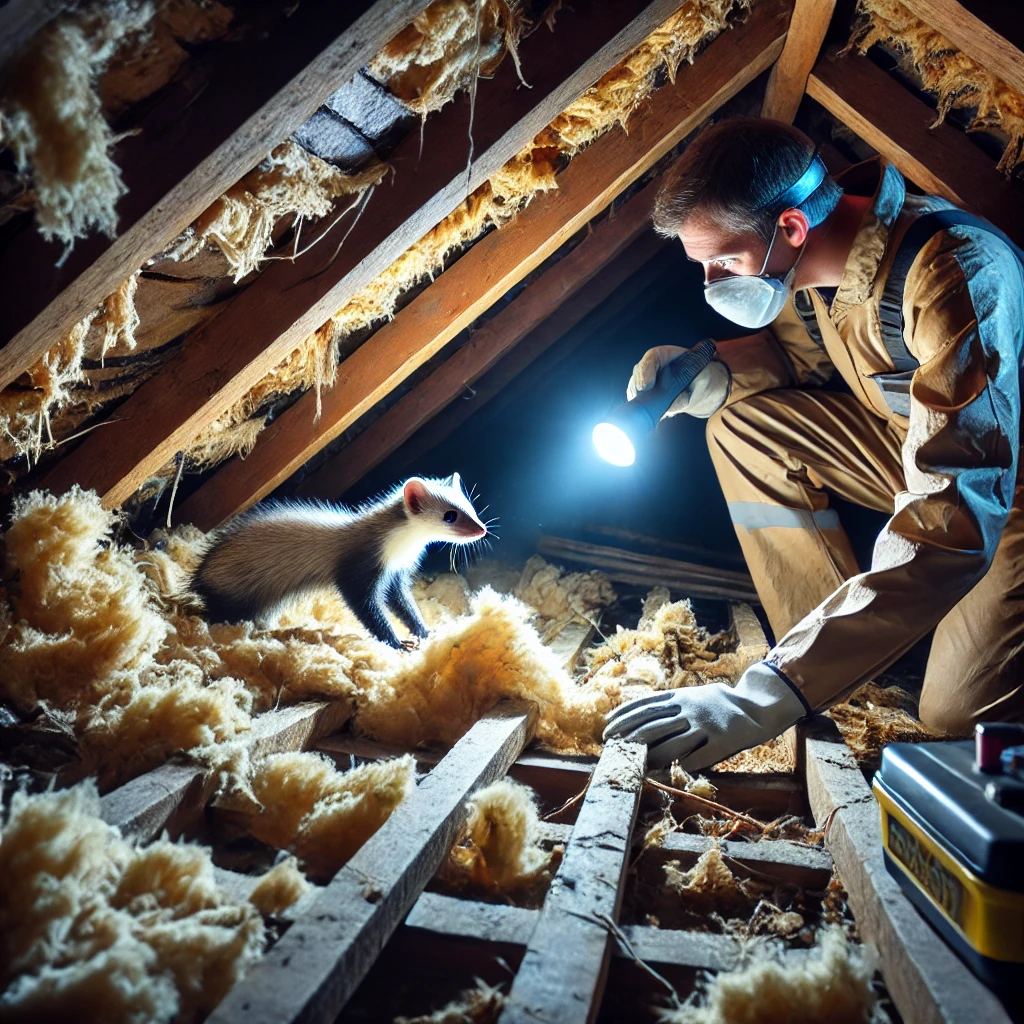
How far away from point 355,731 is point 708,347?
70.1 inches

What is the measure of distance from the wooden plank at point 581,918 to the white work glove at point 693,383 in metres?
1.56

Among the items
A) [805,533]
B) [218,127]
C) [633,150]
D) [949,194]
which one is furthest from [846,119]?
[218,127]

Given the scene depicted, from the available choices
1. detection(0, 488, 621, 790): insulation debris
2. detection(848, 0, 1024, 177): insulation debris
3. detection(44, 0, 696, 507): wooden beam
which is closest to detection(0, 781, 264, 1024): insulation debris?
detection(0, 488, 621, 790): insulation debris

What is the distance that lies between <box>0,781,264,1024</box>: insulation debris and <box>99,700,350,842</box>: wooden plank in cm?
13

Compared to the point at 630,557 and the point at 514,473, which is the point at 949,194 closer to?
the point at 630,557

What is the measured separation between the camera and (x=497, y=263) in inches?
90.4

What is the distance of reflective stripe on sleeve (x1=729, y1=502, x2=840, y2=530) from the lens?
250 centimetres

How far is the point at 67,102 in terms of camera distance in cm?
85

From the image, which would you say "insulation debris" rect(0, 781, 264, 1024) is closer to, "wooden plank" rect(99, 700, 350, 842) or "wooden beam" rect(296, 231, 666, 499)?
"wooden plank" rect(99, 700, 350, 842)

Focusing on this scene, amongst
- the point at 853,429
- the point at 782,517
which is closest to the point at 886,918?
the point at 782,517

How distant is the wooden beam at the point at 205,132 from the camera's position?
3.36 ft

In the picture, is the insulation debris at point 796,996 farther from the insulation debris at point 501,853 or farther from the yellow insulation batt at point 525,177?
the yellow insulation batt at point 525,177

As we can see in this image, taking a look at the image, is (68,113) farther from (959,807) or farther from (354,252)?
(959,807)

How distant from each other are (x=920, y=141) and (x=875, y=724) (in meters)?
1.69
